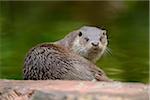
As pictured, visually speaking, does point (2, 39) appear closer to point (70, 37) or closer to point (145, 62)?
point (145, 62)

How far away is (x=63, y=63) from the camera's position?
18.1ft

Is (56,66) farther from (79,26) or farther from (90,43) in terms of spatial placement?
(79,26)

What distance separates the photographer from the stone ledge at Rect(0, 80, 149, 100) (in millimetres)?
4422

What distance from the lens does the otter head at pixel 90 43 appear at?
6.00 metres

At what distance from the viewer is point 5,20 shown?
1252cm

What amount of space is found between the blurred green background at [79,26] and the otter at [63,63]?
178cm

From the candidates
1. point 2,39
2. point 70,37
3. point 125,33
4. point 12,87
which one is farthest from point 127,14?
point 12,87

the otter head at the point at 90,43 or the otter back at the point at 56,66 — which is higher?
the otter head at the point at 90,43

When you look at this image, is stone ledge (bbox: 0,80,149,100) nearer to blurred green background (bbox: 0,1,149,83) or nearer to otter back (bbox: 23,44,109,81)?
otter back (bbox: 23,44,109,81)

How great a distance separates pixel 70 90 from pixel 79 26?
693 centimetres

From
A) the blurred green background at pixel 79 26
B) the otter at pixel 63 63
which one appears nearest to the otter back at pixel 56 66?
the otter at pixel 63 63

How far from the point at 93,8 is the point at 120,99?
32.4 feet

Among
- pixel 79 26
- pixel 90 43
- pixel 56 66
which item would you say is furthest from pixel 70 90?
pixel 79 26

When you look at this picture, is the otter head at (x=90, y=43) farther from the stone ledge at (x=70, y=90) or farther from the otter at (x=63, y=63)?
the stone ledge at (x=70, y=90)
